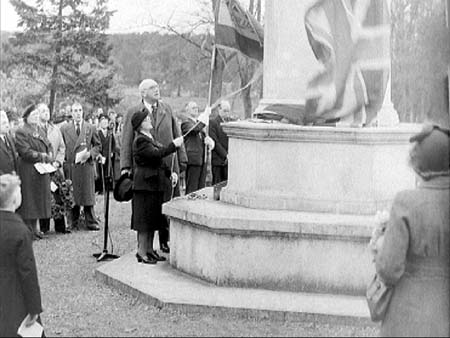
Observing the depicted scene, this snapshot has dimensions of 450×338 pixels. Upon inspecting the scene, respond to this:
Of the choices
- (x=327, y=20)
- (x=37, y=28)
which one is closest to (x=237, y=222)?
(x=327, y=20)

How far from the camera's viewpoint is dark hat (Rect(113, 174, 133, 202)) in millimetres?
9594

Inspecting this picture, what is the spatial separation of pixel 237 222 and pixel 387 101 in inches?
101

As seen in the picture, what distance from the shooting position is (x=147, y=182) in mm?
9375

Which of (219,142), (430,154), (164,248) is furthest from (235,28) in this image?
(430,154)

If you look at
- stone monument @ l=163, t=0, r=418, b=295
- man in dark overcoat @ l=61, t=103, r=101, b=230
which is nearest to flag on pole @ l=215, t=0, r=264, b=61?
stone monument @ l=163, t=0, r=418, b=295

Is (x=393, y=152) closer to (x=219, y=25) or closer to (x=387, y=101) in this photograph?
(x=387, y=101)

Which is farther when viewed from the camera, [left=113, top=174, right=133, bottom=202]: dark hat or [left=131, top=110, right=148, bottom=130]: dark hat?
[left=113, top=174, right=133, bottom=202]: dark hat

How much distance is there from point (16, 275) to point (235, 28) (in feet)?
17.0

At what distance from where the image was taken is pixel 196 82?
3894 centimetres

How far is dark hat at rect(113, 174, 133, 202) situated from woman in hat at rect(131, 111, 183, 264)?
5.1 inches

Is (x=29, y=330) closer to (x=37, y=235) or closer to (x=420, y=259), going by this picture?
(x=420, y=259)

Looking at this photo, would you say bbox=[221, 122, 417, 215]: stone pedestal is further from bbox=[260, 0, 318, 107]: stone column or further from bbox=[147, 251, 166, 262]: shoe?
bbox=[147, 251, 166, 262]: shoe

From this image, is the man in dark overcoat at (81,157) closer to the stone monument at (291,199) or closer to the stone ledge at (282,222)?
the stone monument at (291,199)

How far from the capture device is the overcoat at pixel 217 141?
1492 centimetres
